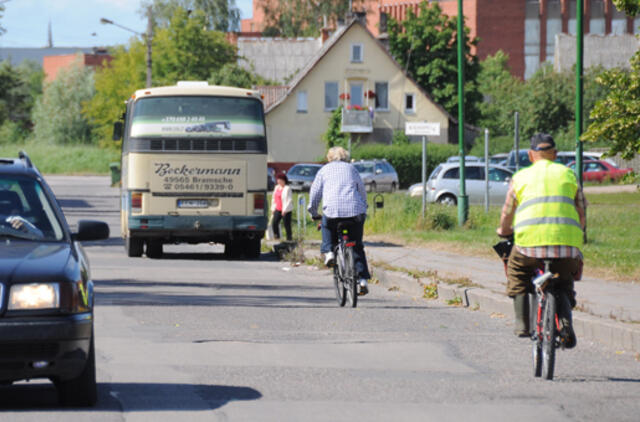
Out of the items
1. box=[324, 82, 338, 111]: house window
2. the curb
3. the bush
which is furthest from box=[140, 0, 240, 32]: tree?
the curb

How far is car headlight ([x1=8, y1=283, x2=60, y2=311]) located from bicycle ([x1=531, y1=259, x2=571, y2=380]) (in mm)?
3396

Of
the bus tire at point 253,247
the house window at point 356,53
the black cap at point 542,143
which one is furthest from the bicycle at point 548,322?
the house window at point 356,53

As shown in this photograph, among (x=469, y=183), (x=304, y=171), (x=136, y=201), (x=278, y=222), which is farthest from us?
(x=304, y=171)

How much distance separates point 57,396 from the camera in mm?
7156

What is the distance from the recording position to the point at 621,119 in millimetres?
15422

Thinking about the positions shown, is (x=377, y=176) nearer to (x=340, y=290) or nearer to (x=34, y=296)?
(x=340, y=290)

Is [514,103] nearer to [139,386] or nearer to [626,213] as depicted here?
[626,213]

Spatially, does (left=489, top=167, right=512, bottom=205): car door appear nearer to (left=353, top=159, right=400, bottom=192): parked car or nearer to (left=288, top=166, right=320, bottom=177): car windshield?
(left=353, top=159, right=400, bottom=192): parked car

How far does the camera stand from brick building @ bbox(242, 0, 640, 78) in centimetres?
10431

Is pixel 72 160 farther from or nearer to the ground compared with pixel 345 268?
nearer to the ground

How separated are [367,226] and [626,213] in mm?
6935

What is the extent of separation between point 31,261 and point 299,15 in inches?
3621

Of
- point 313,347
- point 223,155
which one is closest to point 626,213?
point 223,155

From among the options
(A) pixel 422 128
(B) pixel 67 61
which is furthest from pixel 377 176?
(B) pixel 67 61
